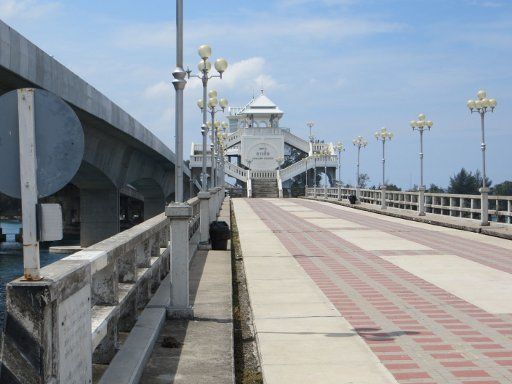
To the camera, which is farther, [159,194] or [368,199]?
[159,194]

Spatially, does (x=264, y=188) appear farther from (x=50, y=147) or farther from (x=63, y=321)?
(x=50, y=147)

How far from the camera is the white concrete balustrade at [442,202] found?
28.0 metres

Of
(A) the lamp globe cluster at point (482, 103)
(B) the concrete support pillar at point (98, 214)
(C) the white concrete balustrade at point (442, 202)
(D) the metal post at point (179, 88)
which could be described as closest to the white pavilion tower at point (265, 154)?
(C) the white concrete balustrade at point (442, 202)

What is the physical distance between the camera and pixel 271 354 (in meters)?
7.68

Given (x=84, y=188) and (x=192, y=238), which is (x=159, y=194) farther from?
(x=192, y=238)

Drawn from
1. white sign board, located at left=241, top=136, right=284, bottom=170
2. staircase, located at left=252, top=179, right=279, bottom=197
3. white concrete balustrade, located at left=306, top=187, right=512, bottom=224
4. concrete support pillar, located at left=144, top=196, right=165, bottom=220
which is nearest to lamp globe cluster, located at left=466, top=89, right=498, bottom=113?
white concrete balustrade, located at left=306, top=187, right=512, bottom=224

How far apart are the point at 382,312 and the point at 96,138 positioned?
801 inches

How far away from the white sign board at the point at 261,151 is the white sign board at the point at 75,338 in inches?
3705

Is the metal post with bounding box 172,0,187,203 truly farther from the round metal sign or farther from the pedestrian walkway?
the round metal sign

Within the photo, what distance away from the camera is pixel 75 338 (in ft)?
14.7

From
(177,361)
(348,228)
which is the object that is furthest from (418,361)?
(348,228)

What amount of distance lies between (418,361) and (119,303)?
3072 mm

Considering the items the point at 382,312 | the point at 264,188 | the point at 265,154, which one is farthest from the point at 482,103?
the point at 265,154

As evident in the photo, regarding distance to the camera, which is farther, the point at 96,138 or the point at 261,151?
the point at 261,151
